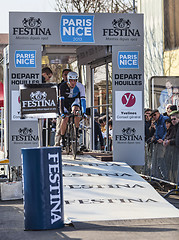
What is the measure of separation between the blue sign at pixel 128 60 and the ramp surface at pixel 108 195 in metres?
2.26

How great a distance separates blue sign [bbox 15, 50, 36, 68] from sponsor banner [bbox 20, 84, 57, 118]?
162 inches

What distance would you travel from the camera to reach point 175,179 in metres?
12.0

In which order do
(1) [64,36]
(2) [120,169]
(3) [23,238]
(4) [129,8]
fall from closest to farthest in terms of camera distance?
(3) [23,238], (2) [120,169], (1) [64,36], (4) [129,8]

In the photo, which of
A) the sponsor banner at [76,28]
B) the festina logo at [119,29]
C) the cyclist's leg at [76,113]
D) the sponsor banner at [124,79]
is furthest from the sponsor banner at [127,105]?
the festina logo at [119,29]

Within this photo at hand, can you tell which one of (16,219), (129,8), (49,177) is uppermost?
(129,8)

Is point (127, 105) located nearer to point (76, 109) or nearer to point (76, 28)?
point (76, 109)

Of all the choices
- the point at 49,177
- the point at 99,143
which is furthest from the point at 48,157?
the point at 99,143

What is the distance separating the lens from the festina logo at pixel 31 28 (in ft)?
41.9

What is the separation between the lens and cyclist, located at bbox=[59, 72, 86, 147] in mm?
13344

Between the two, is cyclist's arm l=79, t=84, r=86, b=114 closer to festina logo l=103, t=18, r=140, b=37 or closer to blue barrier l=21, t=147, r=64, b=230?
festina logo l=103, t=18, r=140, b=37

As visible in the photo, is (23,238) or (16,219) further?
(16,219)

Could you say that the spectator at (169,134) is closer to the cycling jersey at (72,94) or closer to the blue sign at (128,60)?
the blue sign at (128,60)

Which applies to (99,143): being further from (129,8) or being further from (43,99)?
(129,8)

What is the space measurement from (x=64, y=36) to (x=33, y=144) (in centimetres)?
253
